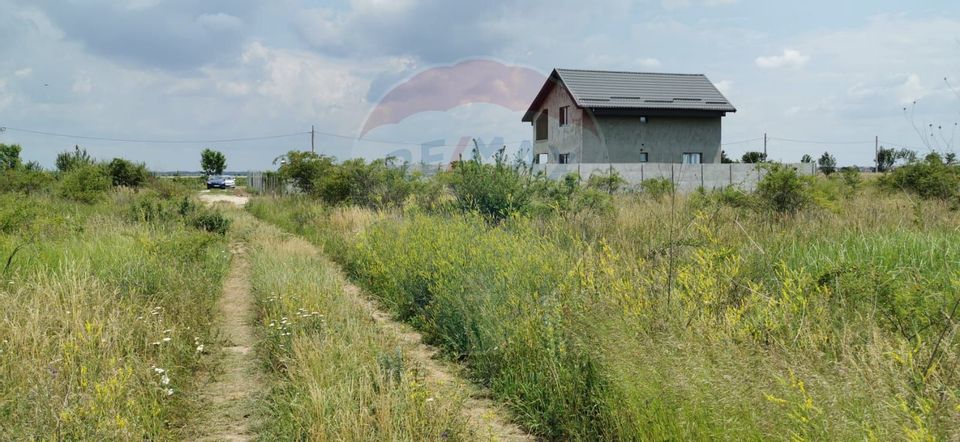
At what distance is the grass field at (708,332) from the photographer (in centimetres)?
271

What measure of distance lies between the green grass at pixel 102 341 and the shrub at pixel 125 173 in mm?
20931

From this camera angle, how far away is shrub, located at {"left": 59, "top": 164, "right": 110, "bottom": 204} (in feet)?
68.5

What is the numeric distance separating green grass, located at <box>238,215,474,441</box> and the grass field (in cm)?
71

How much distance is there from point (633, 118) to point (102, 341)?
30.6 m

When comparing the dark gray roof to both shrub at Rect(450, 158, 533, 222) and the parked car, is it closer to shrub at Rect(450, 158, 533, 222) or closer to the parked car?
shrub at Rect(450, 158, 533, 222)

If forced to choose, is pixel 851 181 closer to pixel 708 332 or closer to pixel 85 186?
pixel 708 332

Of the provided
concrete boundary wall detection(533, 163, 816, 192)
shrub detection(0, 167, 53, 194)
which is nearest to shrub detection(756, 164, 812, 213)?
concrete boundary wall detection(533, 163, 816, 192)

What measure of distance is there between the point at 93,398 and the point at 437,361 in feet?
8.95

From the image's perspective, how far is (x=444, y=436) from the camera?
366 centimetres

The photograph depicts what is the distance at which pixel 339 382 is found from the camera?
3990 millimetres

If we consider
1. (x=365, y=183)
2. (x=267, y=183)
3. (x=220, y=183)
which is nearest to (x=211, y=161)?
(x=220, y=183)

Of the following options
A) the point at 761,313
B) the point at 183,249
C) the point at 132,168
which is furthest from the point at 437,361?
the point at 132,168

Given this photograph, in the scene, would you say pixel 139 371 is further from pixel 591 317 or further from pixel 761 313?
pixel 761 313

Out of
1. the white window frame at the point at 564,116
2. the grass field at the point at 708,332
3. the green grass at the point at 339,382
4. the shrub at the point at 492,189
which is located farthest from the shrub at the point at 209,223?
the white window frame at the point at 564,116
